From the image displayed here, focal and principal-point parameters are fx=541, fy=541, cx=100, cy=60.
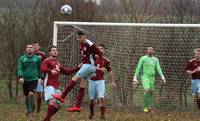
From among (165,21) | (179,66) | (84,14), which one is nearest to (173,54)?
(179,66)

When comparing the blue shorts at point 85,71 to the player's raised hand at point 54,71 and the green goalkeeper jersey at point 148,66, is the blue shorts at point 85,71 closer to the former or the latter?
the player's raised hand at point 54,71

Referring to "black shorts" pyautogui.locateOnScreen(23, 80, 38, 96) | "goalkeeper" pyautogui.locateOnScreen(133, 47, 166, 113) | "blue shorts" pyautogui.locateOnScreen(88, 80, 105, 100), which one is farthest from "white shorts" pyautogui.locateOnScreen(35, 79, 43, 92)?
"goalkeeper" pyautogui.locateOnScreen(133, 47, 166, 113)

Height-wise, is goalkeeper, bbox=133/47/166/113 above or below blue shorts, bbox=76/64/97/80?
below

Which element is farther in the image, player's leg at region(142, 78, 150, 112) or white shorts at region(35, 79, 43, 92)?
player's leg at region(142, 78, 150, 112)

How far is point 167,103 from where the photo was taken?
18.8 m

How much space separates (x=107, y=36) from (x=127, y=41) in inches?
29.9

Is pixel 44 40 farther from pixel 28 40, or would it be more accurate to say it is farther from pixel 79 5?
pixel 79 5

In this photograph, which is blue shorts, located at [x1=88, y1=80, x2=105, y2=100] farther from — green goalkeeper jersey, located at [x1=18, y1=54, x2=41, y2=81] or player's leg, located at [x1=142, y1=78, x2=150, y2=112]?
player's leg, located at [x1=142, y1=78, x2=150, y2=112]

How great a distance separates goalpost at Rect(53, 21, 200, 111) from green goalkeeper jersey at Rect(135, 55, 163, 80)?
1870mm

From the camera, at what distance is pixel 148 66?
1700 cm

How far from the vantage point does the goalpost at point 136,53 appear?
1889cm

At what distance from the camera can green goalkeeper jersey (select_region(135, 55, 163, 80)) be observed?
55.6 ft

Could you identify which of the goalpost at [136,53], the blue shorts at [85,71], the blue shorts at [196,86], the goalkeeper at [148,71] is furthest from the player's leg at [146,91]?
the blue shorts at [85,71]

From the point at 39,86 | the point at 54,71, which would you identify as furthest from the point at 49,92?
the point at 39,86
